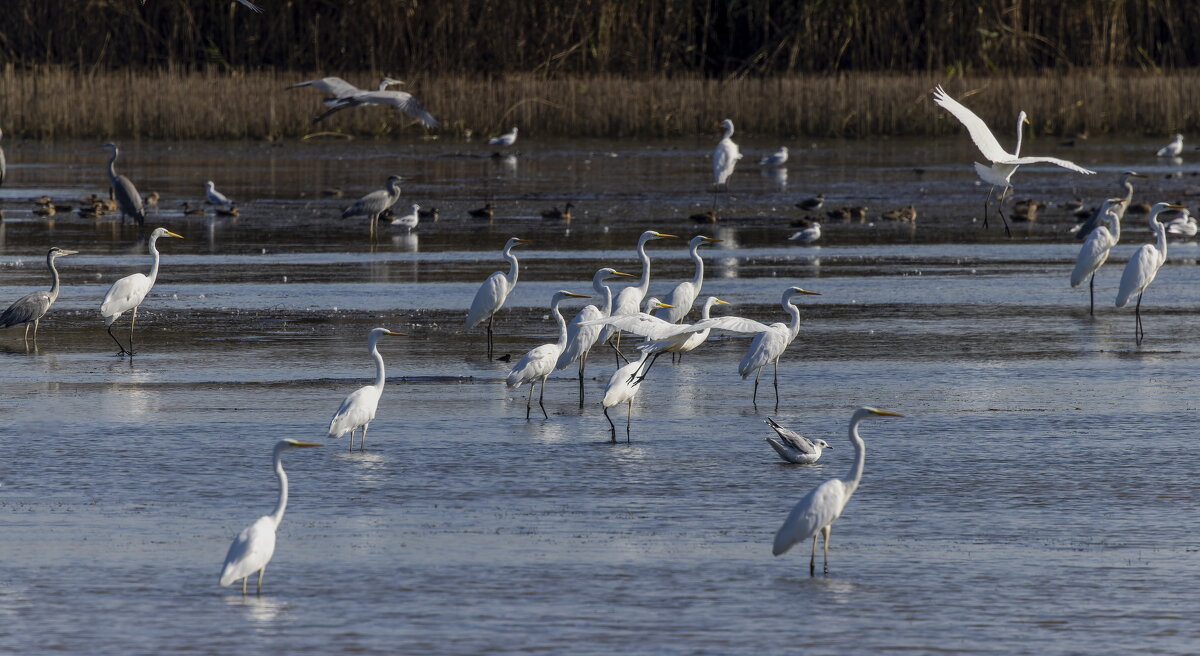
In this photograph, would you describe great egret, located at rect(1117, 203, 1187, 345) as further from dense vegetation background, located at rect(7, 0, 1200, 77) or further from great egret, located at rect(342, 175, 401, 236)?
dense vegetation background, located at rect(7, 0, 1200, 77)

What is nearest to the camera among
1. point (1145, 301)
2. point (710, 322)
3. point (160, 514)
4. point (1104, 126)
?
point (160, 514)

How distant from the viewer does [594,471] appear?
9.20 metres

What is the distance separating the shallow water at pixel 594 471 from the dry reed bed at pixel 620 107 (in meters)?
14.9

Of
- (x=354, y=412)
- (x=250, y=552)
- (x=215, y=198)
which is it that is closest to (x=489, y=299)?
(x=354, y=412)

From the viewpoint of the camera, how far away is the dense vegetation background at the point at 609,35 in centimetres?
3859

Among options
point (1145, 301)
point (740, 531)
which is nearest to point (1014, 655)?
point (740, 531)

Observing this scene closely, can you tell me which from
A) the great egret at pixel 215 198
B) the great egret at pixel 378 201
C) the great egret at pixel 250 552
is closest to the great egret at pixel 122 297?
the great egret at pixel 250 552

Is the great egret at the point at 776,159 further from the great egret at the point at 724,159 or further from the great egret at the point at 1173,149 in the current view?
the great egret at the point at 1173,149

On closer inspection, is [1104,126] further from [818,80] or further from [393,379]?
[393,379]

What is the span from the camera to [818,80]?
35.6 meters

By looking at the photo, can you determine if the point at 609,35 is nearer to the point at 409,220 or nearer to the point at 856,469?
the point at 409,220

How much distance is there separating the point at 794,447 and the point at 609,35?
100 feet

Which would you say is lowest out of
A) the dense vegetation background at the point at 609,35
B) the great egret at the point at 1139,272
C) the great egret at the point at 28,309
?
the great egret at the point at 28,309

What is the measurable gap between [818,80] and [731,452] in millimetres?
26836
